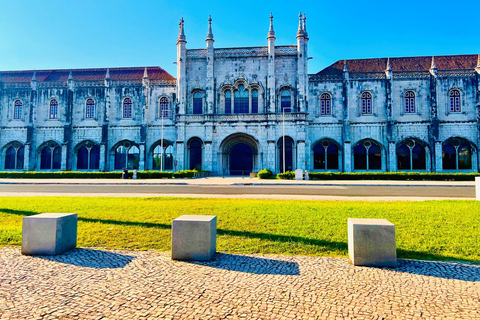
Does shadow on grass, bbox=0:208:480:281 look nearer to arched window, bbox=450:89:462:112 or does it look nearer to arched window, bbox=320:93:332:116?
arched window, bbox=320:93:332:116

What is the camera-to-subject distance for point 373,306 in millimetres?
3309

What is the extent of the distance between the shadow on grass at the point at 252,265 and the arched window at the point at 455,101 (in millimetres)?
36819

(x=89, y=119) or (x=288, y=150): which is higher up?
(x=89, y=119)

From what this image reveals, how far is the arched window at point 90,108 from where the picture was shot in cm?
3597

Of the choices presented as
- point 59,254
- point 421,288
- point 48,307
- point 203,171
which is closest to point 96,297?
point 48,307

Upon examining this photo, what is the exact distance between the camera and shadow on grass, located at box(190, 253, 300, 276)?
449cm

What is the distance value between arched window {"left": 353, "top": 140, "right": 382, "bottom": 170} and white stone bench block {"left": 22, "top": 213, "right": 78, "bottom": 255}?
32.8 metres

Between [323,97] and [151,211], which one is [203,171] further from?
[151,211]

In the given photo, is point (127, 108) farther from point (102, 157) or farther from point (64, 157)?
point (64, 157)

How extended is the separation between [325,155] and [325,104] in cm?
622

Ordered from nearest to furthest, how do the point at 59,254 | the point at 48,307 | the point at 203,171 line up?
the point at 48,307
the point at 59,254
the point at 203,171

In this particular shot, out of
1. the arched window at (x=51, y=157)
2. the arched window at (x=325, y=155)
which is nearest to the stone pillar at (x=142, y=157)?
the arched window at (x=51, y=157)

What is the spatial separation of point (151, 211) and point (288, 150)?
82.5 feet

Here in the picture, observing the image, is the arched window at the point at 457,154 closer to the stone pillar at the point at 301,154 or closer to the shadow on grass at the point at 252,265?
the stone pillar at the point at 301,154
